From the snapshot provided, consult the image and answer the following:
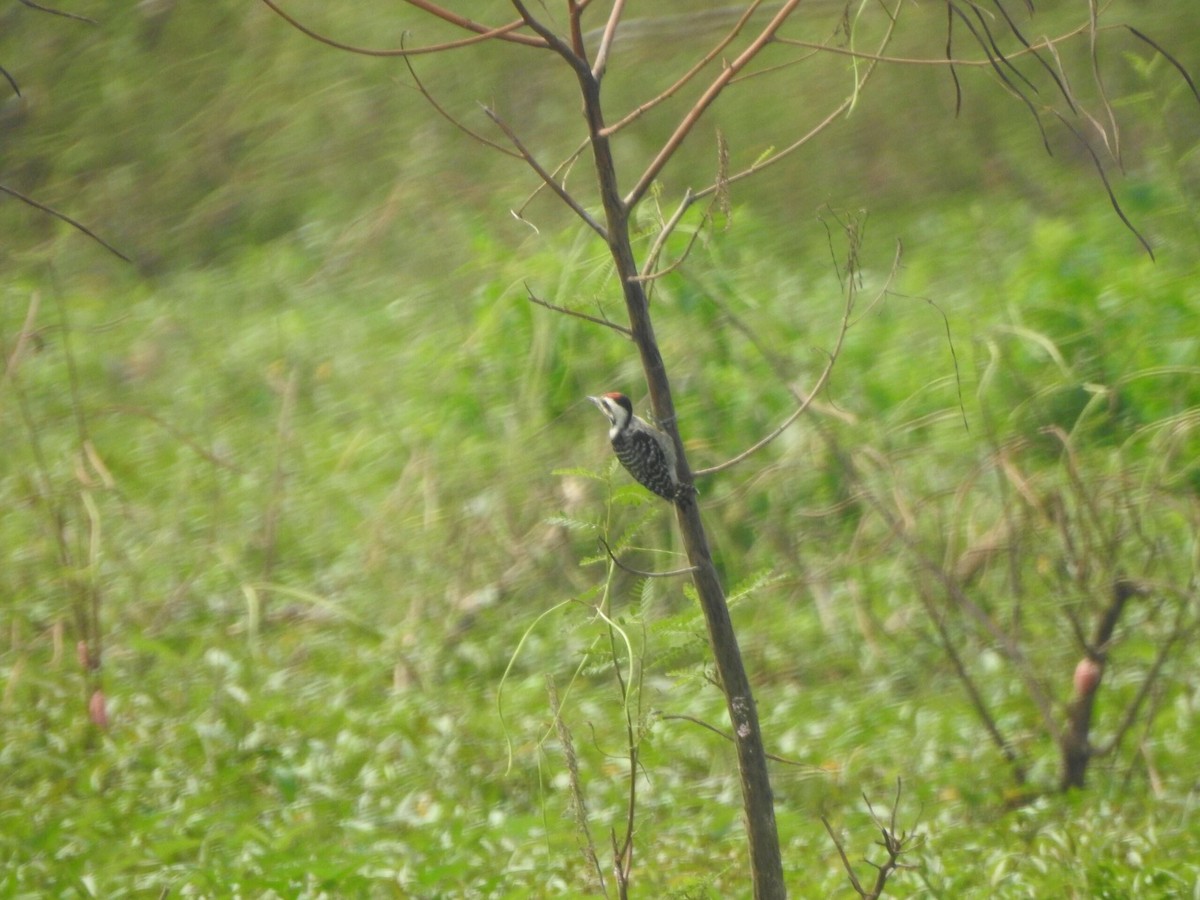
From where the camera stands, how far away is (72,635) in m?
4.41

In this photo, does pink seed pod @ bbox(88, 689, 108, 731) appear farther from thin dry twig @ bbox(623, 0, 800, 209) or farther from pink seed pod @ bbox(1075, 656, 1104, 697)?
thin dry twig @ bbox(623, 0, 800, 209)

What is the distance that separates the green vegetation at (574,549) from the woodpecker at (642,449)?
9 cm

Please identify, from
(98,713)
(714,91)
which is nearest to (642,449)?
(714,91)

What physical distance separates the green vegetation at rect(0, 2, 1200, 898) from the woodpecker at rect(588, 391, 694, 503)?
0.09 m

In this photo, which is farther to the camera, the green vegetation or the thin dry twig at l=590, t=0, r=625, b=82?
the green vegetation

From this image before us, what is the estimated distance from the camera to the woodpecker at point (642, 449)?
210 cm

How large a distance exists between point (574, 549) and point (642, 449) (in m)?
2.22

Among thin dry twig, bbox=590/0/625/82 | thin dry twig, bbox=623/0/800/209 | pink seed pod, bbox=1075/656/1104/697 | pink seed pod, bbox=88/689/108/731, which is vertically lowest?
pink seed pod, bbox=1075/656/1104/697

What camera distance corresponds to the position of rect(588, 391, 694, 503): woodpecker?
2102 millimetres

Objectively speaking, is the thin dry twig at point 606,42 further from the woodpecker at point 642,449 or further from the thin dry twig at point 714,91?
the woodpecker at point 642,449

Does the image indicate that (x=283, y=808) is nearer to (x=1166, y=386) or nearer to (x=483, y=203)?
(x=1166, y=386)

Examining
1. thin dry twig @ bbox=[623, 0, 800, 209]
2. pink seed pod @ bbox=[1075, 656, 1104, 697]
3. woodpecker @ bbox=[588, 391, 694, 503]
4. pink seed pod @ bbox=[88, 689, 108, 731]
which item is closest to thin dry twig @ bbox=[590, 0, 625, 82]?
thin dry twig @ bbox=[623, 0, 800, 209]

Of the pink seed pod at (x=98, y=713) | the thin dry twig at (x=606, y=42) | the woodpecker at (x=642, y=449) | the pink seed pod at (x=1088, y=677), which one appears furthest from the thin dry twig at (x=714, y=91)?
the pink seed pod at (x=98, y=713)

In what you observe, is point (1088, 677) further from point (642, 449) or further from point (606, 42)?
point (606, 42)
